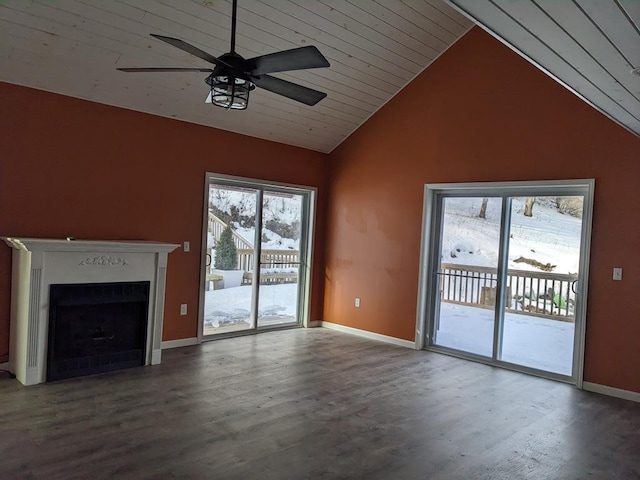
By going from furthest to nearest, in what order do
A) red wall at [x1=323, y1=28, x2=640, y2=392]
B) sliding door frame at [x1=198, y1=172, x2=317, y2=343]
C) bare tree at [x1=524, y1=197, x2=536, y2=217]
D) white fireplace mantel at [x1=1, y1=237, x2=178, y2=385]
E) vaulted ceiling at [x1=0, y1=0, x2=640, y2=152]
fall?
sliding door frame at [x1=198, y1=172, x2=317, y2=343]
bare tree at [x1=524, y1=197, x2=536, y2=217]
red wall at [x1=323, y1=28, x2=640, y2=392]
white fireplace mantel at [x1=1, y1=237, x2=178, y2=385]
vaulted ceiling at [x1=0, y1=0, x2=640, y2=152]

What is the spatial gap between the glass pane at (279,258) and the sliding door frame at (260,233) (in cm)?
6

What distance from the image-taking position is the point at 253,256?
5.93 m

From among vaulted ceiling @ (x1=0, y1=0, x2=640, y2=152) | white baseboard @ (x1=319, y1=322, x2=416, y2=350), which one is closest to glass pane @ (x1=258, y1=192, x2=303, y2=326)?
white baseboard @ (x1=319, y1=322, x2=416, y2=350)

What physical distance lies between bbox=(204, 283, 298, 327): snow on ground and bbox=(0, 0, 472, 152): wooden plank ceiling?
1.92 m

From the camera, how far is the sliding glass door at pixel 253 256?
5531 mm

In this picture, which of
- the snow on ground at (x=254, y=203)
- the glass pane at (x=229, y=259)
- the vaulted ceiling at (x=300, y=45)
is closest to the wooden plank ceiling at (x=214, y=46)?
the vaulted ceiling at (x=300, y=45)

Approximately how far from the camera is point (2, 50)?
3.66 m

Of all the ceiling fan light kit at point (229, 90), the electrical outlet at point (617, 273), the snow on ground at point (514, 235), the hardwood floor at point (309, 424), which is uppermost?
the ceiling fan light kit at point (229, 90)

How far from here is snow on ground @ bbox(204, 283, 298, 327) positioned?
5590 mm

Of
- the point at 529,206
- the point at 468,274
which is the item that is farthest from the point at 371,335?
the point at 529,206

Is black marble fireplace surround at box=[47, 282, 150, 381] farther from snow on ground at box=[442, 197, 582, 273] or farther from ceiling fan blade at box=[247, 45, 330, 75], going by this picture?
snow on ground at box=[442, 197, 582, 273]

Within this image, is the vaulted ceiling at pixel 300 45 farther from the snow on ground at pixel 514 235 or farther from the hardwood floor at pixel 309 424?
the hardwood floor at pixel 309 424

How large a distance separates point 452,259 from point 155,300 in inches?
128

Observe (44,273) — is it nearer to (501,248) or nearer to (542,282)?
(501,248)
